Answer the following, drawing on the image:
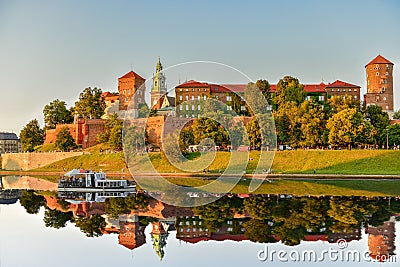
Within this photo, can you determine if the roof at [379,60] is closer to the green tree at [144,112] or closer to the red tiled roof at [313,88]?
the red tiled roof at [313,88]

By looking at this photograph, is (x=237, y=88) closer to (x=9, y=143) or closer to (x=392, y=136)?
(x=392, y=136)

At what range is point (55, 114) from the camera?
64312 mm

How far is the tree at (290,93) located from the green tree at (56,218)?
33.2m

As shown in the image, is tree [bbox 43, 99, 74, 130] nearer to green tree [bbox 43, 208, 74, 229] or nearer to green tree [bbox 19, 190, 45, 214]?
green tree [bbox 19, 190, 45, 214]

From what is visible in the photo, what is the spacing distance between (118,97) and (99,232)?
2272 inches

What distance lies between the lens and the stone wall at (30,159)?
5244 centimetres

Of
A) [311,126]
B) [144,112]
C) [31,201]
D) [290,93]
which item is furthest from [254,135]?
[31,201]

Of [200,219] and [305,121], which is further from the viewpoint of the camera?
[305,121]

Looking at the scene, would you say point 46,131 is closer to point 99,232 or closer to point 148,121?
point 148,121

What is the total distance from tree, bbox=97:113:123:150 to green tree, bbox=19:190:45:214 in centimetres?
2034

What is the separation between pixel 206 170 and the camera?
39.5 m

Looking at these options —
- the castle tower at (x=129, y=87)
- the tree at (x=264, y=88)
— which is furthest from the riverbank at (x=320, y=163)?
the castle tower at (x=129, y=87)

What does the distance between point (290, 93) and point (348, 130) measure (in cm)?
1144

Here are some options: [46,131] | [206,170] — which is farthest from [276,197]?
[46,131]
